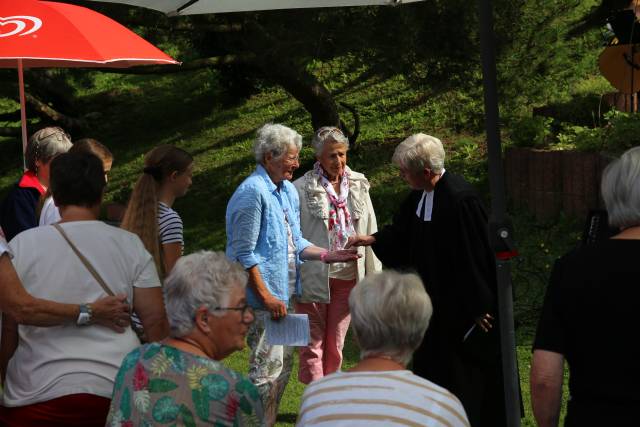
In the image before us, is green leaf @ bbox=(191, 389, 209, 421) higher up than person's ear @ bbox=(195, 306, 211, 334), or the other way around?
person's ear @ bbox=(195, 306, 211, 334)

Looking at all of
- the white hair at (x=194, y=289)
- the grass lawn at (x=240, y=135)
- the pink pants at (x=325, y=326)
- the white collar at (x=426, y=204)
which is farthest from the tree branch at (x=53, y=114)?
the white hair at (x=194, y=289)

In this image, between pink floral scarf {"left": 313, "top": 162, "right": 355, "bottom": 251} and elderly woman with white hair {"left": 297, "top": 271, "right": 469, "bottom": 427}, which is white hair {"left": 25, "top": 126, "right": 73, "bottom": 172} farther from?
elderly woman with white hair {"left": 297, "top": 271, "right": 469, "bottom": 427}

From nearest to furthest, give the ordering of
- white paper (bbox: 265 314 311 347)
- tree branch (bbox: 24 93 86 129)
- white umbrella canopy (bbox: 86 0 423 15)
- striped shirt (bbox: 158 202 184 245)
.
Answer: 1. striped shirt (bbox: 158 202 184 245)
2. white umbrella canopy (bbox: 86 0 423 15)
3. white paper (bbox: 265 314 311 347)
4. tree branch (bbox: 24 93 86 129)

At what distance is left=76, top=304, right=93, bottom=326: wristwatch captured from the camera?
3.55 m

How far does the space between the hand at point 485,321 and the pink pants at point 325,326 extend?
137 cm

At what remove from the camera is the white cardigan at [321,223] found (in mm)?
6426

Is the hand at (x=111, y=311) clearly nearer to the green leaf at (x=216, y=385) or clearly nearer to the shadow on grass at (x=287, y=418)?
the green leaf at (x=216, y=385)

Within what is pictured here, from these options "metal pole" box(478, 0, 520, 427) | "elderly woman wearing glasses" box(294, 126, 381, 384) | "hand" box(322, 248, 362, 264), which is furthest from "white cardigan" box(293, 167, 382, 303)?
"metal pole" box(478, 0, 520, 427)

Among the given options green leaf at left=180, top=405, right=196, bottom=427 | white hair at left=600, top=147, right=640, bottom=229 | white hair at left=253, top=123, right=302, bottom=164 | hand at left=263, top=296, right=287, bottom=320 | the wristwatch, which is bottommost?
hand at left=263, top=296, right=287, bottom=320

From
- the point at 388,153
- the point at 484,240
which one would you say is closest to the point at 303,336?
the point at 484,240

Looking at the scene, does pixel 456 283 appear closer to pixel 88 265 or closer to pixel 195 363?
pixel 88 265

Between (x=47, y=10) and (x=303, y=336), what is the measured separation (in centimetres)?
249

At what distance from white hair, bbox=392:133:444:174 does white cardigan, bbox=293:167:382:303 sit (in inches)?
45.1

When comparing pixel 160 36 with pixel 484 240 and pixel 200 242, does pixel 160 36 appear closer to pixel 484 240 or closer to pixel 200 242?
pixel 200 242
